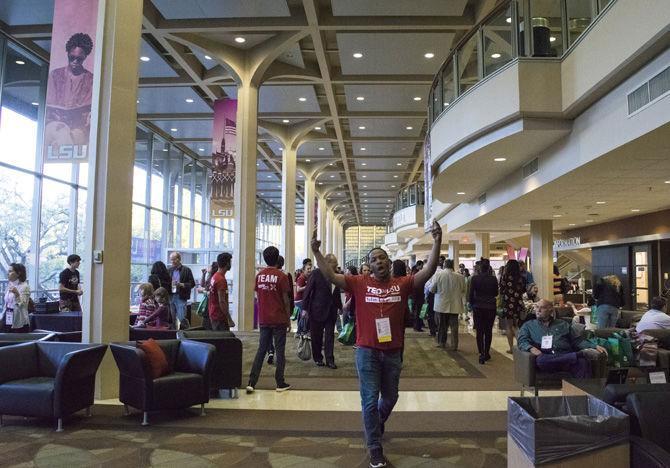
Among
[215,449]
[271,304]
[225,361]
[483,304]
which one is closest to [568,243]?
[483,304]

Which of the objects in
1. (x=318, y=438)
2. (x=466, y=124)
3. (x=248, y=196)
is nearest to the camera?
(x=318, y=438)

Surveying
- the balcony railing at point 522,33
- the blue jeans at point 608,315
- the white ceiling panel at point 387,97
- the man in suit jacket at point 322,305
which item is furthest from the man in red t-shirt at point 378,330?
the white ceiling panel at point 387,97

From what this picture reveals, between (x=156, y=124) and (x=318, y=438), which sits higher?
(x=156, y=124)

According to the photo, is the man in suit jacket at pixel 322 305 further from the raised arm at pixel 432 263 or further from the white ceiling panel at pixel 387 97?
the white ceiling panel at pixel 387 97

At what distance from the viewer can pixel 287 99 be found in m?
15.6

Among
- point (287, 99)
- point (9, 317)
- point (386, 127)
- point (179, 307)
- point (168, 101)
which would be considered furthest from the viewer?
point (386, 127)

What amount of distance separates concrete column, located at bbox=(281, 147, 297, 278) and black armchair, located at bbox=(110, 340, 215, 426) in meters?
14.0

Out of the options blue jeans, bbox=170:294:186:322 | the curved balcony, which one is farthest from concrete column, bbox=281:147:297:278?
the curved balcony

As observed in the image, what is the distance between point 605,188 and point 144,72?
1091 centimetres

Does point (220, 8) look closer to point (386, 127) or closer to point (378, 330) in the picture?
point (378, 330)

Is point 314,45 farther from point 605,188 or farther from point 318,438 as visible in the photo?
point 318,438

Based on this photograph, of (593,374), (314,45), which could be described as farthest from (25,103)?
(593,374)

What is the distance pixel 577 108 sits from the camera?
7.26 m

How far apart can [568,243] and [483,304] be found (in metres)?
15.2
